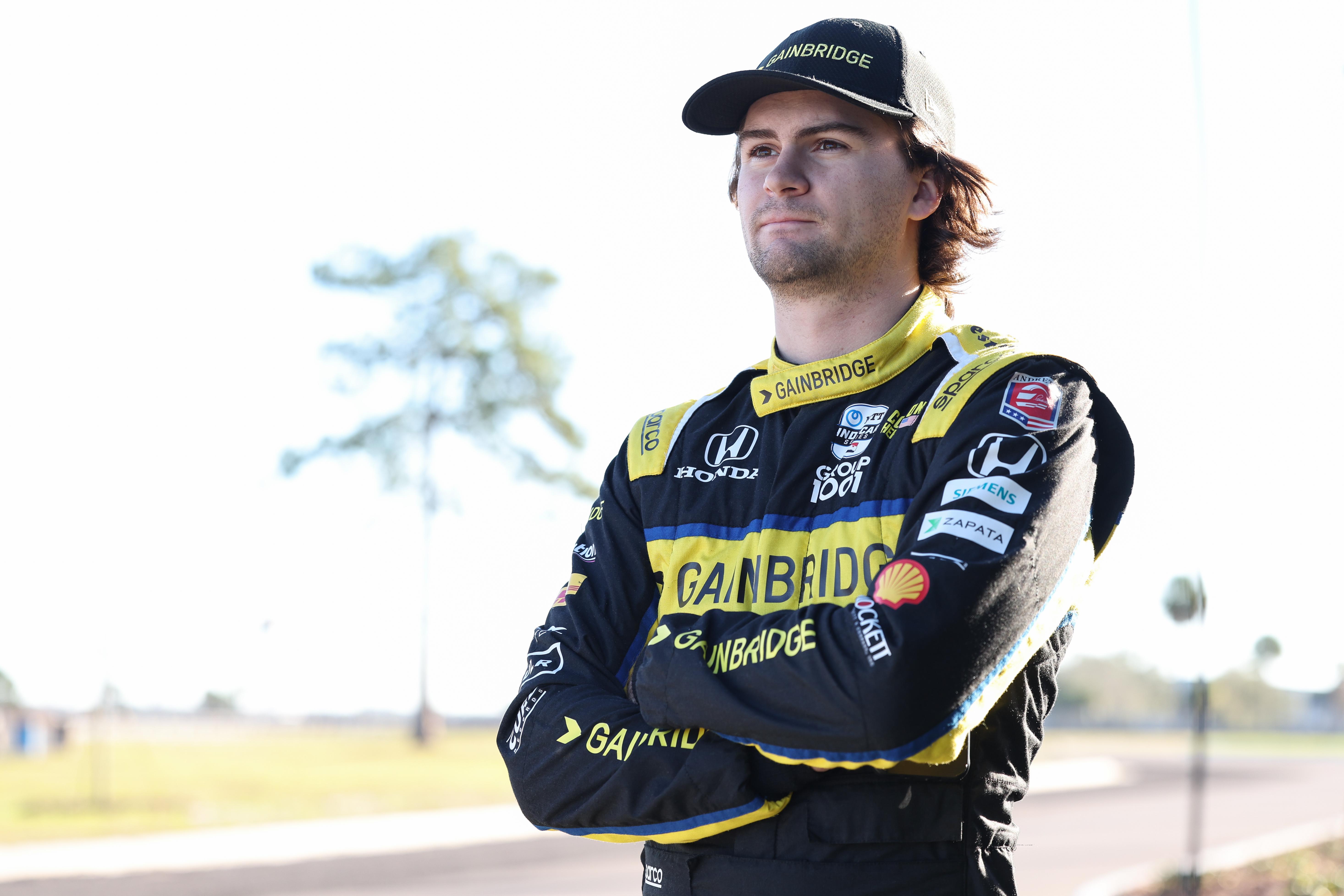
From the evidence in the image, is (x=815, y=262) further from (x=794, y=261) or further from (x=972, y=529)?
(x=972, y=529)

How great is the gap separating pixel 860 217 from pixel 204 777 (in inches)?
895

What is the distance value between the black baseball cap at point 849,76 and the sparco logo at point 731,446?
0.66 m

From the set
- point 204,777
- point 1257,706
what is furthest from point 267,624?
point 1257,706

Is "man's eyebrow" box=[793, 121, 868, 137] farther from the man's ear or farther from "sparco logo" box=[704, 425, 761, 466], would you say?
"sparco logo" box=[704, 425, 761, 466]

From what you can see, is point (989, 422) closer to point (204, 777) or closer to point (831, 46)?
point (831, 46)

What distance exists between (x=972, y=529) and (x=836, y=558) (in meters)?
0.28

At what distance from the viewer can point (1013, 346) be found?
7.26 ft

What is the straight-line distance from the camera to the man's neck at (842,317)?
94.1 inches

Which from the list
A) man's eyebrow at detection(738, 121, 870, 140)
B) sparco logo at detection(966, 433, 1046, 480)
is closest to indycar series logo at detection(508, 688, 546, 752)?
sparco logo at detection(966, 433, 1046, 480)

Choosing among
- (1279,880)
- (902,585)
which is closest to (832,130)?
(902,585)

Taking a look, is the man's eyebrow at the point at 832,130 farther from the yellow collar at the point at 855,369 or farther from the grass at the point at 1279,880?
the grass at the point at 1279,880

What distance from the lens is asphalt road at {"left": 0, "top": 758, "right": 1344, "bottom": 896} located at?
11656 mm

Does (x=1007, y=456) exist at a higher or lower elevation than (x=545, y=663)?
higher

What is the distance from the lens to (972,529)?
190 cm
